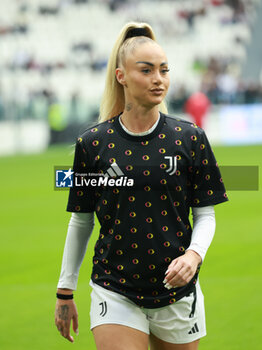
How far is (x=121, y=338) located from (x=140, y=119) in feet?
3.01

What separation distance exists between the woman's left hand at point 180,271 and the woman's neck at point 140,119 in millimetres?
579

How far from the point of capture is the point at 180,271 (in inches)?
110

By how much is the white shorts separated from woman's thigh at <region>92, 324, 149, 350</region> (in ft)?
0.07

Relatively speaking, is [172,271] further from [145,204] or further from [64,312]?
[64,312]

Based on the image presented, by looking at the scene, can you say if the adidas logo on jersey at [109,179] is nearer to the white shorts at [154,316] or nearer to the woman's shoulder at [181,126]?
the woman's shoulder at [181,126]

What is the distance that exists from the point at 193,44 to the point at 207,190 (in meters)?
32.0

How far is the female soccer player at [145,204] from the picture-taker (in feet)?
9.71

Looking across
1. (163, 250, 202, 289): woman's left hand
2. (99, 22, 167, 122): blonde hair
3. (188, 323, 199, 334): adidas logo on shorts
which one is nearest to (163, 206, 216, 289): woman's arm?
(163, 250, 202, 289): woman's left hand

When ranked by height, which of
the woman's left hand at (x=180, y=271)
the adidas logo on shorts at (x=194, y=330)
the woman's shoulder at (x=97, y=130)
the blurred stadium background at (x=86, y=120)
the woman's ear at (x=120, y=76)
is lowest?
the blurred stadium background at (x=86, y=120)

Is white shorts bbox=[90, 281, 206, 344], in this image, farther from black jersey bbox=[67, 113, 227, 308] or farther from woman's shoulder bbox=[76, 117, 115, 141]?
woman's shoulder bbox=[76, 117, 115, 141]

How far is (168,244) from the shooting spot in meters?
2.96

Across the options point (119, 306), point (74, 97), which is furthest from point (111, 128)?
point (74, 97)

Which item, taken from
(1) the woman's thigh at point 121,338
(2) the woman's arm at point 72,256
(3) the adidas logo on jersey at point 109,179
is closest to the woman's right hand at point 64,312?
(2) the woman's arm at point 72,256

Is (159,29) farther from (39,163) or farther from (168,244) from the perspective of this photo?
(168,244)
